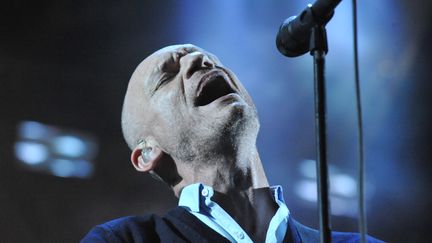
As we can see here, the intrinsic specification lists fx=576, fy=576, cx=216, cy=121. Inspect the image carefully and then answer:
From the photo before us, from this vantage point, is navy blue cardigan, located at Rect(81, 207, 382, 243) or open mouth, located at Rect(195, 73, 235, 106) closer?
navy blue cardigan, located at Rect(81, 207, 382, 243)

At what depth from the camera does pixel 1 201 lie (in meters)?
1.66

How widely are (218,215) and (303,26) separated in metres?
0.66

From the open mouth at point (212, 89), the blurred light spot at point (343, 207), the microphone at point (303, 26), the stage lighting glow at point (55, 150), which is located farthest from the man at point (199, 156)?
the microphone at point (303, 26)

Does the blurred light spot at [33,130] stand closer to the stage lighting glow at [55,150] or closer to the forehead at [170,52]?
the stage lighting glow at [55,150]

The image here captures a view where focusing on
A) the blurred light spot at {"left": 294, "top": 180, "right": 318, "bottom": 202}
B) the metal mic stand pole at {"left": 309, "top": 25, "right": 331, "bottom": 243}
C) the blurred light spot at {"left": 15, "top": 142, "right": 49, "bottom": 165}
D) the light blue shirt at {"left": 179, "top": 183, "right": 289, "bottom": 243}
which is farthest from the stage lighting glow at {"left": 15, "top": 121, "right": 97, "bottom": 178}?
the metal mic stand pole at {"left": 309, "top": 25, "right": 331, "bottom": 243}

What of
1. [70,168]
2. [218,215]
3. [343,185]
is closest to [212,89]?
[218,215]

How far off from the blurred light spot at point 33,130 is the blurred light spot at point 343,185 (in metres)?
0.98

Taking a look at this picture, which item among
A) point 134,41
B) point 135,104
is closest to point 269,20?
point 134,41

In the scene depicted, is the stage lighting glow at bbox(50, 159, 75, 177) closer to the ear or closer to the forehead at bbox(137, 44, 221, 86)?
the ear

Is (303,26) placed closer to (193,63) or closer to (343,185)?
(193,63)

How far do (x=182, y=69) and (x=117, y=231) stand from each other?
22.0 inches

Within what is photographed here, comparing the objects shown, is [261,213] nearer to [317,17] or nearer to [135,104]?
[135,104]

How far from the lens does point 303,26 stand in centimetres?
105

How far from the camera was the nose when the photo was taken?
5.75 ft
